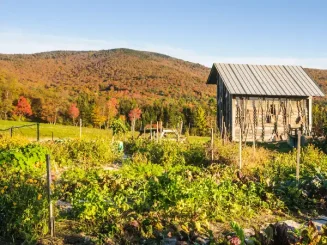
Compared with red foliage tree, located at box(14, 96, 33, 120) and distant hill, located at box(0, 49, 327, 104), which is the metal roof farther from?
distant hill, located at box(0, 49, 327, 104)

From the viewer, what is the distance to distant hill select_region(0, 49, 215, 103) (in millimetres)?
93250

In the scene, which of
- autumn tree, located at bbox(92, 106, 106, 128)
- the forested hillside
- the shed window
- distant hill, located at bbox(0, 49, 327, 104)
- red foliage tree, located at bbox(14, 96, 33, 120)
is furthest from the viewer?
distant hill, located at bbox(0, 49, 327, 104)

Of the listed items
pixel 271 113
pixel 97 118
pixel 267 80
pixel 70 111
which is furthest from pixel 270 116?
pixel 70 111

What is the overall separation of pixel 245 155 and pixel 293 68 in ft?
44.8

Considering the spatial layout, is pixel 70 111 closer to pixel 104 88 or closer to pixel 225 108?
pixel 225 108

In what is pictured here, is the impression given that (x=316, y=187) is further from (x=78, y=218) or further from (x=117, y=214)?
(x=78, y=218)

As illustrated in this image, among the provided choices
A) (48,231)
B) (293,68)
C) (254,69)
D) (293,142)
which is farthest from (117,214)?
(293,68)

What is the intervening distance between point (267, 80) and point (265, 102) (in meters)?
1.39

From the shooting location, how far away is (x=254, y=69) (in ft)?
74.1

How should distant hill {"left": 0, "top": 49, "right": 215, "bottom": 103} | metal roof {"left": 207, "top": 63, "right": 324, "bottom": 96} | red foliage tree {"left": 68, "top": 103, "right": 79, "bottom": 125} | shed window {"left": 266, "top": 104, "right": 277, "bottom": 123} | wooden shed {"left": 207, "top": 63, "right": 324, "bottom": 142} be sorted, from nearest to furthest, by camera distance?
metal roof {"left": 207, "top": 63, "right": 324, "bottom": 96} < wooden shed {"left": 207, "top": 63, "right": 324, "bottom": 142} < shed window {"left": 266, "top": 104, "right": 277, "bottom": 123} < red foliage tree {"left": 68, "top": 103, "right": 79, "bottom": 125} < distant hill {"left": 0, "top": 49, "right": 215, "bottom": 103}

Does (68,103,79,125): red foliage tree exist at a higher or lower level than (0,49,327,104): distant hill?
lower

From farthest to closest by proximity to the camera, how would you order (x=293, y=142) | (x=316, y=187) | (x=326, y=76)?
(x=326, y=76) < (x=293, y=142) < (x=316, y=187)

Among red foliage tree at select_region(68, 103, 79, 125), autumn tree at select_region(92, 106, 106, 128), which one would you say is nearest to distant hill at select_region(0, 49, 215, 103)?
autumn tree at select_region(92, 106, 106, 128)

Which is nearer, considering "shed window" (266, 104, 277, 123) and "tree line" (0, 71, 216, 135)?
"shed window" (266, 104, 277, 123)
